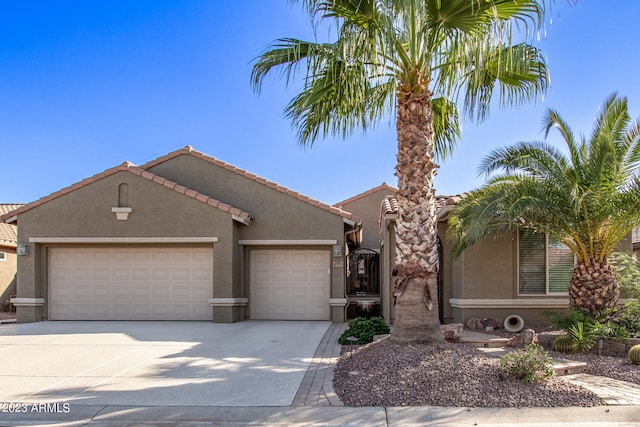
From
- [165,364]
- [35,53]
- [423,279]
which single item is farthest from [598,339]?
[35,53]

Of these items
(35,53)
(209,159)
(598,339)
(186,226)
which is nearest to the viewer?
(598,339)

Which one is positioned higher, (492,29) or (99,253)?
(492,29)

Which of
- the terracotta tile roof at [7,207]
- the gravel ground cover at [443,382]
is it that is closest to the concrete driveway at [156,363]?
the gravel ground cover at [443,382]

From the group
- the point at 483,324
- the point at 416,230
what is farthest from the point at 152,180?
the point at 483,324

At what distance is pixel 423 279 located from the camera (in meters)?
7.79

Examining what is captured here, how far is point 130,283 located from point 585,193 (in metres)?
12.3

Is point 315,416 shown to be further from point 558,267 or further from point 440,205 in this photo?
point 440,205

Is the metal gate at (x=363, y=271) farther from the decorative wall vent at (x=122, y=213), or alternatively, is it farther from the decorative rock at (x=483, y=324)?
the decorative wall vent at (x=122, y=213)

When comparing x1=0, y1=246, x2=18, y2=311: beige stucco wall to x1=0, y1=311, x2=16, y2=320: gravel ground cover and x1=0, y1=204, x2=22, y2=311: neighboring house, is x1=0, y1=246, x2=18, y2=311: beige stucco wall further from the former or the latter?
x1=0, y1=311, x2=16, y2=320: gravel ground cover

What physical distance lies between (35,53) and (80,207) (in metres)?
4.41

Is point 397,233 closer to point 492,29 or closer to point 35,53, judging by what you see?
point 492,29

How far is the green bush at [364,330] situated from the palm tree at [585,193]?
8.80 ft

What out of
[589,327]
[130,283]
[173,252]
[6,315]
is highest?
[173,252]

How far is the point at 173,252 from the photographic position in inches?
555
